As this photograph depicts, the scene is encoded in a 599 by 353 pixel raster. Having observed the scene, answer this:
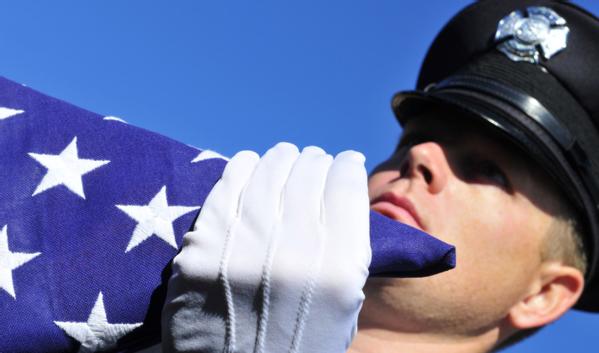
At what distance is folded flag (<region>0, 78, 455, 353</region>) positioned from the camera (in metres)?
0.94

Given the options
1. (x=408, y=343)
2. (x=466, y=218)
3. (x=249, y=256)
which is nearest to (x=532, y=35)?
(x=466, y=218)

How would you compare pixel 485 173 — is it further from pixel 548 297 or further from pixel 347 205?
pixel 347 205

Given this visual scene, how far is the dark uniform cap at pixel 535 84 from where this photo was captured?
5.80 feet

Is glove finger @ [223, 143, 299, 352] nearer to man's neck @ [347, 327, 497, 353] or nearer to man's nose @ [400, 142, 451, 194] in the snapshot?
man's neck @ [347, 327, 497, 353]

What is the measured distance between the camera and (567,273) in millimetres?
1805

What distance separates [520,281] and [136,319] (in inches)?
37.9

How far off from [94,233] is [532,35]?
1.33 metres

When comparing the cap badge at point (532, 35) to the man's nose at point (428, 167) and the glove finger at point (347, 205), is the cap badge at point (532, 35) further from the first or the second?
the glove finger at point (347, 205)

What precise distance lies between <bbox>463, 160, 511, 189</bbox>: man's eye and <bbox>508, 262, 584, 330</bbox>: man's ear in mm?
204

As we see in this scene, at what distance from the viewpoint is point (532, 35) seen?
78.2 inches

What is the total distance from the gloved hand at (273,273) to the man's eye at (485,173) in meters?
0.80

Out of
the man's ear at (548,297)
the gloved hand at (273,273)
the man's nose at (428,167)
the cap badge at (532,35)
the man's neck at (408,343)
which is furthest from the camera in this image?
the cap badge at (532,35)

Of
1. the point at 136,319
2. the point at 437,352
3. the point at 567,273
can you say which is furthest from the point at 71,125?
the point at 567,273

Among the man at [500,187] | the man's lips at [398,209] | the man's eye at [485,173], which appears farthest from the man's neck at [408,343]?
the man's eye at [485,173]
